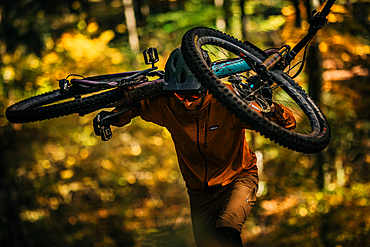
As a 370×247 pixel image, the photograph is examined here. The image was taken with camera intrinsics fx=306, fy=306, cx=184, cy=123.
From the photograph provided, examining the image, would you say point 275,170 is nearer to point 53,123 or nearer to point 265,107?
point 265,107

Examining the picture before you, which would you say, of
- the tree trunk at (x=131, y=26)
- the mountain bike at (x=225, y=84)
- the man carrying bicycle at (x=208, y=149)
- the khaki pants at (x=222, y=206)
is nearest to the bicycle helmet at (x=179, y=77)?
the man carrying bicycle at (x=208, y=149)

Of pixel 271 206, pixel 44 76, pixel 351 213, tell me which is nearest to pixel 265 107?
pixel 351 213

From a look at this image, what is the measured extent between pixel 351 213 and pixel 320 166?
1.29m

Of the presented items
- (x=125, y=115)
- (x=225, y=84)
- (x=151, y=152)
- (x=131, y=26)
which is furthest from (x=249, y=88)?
(x=131, y=26)

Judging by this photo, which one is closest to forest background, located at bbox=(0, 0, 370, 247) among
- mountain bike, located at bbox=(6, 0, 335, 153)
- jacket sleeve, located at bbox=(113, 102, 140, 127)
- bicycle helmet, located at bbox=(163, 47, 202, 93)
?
mountain bike, located at bbox=(6, 0, 335, 153)

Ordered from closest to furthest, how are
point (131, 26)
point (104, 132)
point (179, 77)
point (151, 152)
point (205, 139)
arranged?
1. point (179, 77)
2. point (205, 139)
3. point (104, 132)
4. point (151, 152)
5. point (131, 26)

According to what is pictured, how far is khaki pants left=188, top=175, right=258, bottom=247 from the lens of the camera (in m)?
2.82

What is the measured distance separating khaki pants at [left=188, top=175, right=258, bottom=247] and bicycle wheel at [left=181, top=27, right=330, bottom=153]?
783mm

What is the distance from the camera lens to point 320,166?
7.61 metres

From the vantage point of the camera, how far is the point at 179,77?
9.15ft

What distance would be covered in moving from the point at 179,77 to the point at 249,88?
0.73 m

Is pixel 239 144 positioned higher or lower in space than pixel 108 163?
higher

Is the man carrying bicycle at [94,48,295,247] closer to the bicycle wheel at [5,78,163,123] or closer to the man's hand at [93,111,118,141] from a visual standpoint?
the man's hand at [93,111,118,141]

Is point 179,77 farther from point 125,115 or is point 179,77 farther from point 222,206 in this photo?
point 222,206
